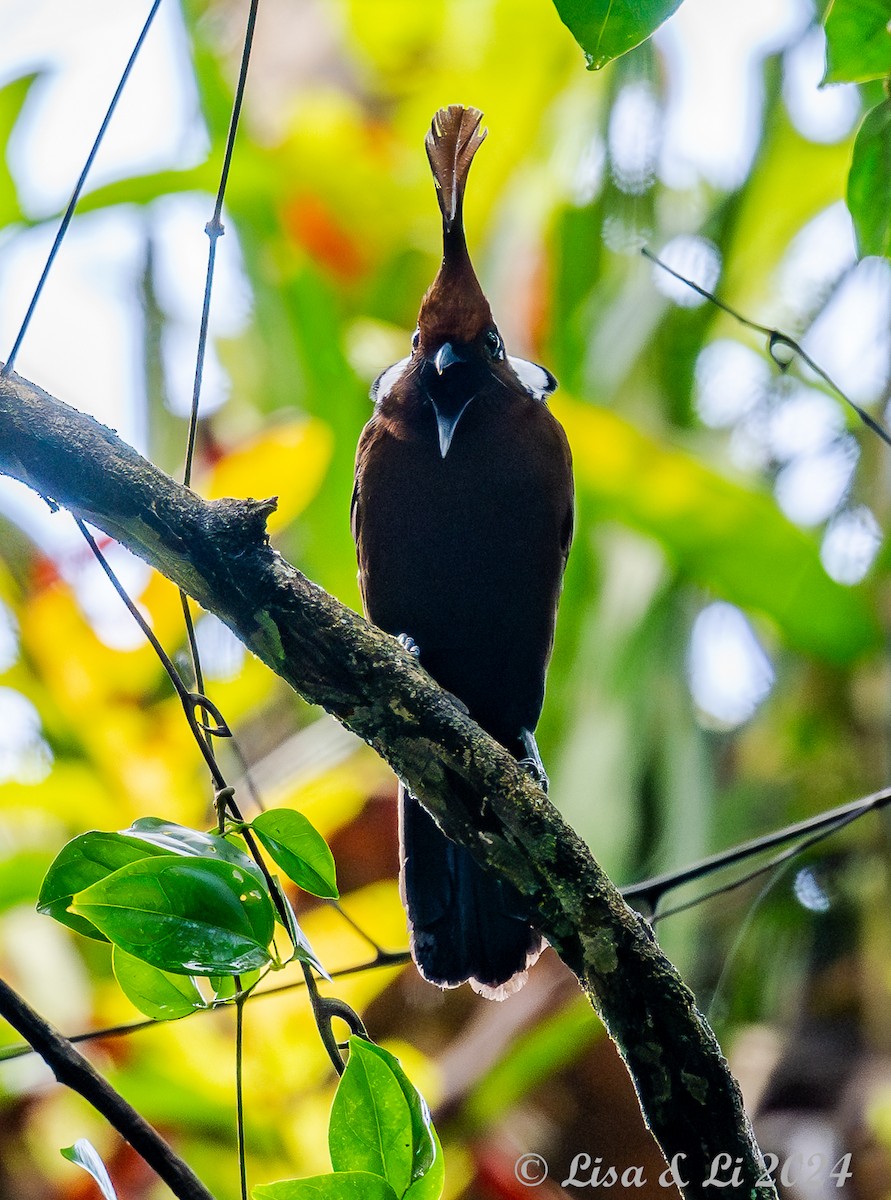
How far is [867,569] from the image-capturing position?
129 inches

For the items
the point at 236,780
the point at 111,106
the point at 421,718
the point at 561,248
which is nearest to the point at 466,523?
the point at 421,718

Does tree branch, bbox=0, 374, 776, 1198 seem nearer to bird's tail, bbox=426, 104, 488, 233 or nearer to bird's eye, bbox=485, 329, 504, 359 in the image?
bird's tail, bbox=426, 104, 488, 233

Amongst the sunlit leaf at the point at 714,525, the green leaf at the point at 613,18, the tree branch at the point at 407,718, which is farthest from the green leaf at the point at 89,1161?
the sunlit leaf at the point at 714,525

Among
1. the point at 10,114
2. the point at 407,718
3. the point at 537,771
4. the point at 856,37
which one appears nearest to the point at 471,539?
the point at 537,771

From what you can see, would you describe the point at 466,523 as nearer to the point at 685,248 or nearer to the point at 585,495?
the point at 585,495

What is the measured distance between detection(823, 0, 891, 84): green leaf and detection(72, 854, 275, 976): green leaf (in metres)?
1.06

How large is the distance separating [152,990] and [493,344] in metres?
1.43

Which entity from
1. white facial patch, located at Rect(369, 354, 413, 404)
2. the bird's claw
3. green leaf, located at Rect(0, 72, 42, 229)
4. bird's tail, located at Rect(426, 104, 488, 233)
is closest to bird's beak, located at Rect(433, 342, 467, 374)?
white facial patch, located at Rect(369, 354, 413, 404)

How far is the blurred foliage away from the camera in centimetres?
267

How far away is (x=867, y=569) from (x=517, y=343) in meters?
1.28

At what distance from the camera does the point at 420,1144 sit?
107cm

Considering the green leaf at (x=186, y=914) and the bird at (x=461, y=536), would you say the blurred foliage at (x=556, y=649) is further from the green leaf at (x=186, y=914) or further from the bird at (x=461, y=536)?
the green leaf at (x=186, y=914)

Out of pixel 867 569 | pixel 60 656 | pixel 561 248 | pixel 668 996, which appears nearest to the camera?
pixel 668 996

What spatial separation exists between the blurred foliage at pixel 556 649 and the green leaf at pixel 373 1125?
1.46 meters
